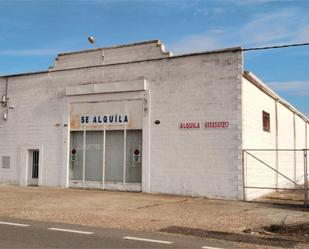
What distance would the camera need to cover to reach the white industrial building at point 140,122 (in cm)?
1827

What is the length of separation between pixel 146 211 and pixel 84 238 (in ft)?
15.8

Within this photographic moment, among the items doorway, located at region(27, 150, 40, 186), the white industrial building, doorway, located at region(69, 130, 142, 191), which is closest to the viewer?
the white industrial building

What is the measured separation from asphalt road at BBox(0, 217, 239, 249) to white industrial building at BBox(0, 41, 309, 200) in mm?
8644

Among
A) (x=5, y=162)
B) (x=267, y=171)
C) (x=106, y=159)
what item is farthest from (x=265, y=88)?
(x=5, y=162)

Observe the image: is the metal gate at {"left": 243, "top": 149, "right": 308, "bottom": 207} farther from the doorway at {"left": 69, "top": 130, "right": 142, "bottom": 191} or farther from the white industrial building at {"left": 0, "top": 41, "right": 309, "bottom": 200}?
the doorway at {"left": 69, "top": 130, "right": 142, "bottom": 191}

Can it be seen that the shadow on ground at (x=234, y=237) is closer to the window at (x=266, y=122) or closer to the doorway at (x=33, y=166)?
the window at (x=266, y=122)

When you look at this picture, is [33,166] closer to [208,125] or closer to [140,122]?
[140,122]

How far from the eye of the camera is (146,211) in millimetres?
13883

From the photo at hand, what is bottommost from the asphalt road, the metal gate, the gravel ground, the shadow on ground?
the shadow on ground

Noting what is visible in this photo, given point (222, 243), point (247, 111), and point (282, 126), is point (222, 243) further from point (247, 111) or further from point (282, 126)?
point (282, 126)

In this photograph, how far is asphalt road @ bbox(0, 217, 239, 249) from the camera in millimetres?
8500

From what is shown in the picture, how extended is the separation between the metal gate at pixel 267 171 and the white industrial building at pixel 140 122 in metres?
0.13

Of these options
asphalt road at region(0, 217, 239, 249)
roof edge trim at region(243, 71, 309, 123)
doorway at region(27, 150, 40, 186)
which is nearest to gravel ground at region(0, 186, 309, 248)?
asphalt road at region(0, 217, 239, 249)

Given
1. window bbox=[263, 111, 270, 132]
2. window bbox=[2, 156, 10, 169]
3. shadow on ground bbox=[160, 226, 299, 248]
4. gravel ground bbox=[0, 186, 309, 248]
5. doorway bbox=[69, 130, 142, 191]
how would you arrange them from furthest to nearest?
window bbox=[2, 156, 10, 169], window bbox=[263, 111, 270, 132], doorway bbox=[69, 130, 142, 191], gravel ground bbox=[0, 186, 309, 248], shadow on ground bbox=[160, 226, 299, 248]
